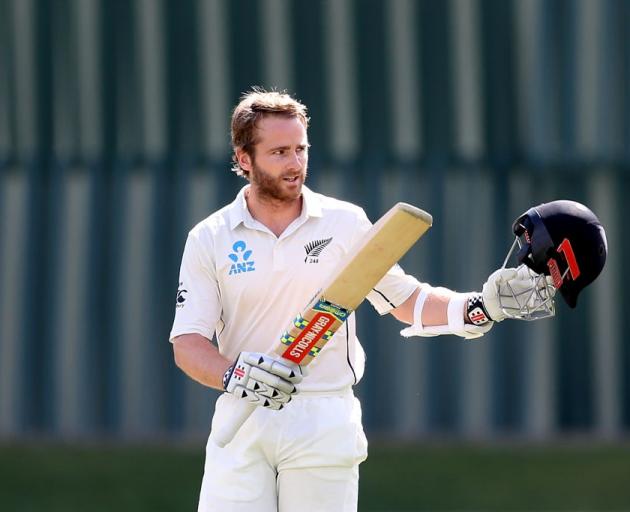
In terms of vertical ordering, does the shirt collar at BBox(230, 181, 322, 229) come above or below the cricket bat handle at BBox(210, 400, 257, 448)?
above

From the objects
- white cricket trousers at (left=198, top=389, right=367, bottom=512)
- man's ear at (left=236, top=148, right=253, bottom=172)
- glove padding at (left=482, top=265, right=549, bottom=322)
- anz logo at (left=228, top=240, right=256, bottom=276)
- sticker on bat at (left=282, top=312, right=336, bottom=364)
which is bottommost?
white cricket trousers at (left=198, top=389, right=367, bottom=512)

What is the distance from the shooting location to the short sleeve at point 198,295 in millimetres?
4227

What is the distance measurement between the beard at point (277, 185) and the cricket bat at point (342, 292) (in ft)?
1.01

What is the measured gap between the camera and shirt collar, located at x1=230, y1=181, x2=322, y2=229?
4.29 meters

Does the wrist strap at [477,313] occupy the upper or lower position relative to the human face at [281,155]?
lower

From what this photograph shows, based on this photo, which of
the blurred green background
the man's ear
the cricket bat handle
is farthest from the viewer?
the blurred green background

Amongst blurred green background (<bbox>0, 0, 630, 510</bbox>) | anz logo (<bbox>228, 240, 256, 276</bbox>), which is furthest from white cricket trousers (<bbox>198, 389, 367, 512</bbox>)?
blurred green background (<bbox>0, 0, 630, 510</bbox>)

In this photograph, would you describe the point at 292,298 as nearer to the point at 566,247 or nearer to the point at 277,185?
the point at 277,185

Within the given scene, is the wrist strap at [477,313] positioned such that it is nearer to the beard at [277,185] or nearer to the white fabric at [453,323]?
the white fabric at [453,323]

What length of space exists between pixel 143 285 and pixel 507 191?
2.48 meters

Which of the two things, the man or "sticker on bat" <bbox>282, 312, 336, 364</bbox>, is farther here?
the man

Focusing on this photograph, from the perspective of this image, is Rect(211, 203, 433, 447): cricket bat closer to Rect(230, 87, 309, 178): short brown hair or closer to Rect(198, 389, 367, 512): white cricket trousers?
Rect(198, 389, 367, 512): white cricket trousers

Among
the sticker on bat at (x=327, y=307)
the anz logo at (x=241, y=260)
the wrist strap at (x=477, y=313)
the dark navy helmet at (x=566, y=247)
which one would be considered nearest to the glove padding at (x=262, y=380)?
the sticker on bat at (x=327, y=307)

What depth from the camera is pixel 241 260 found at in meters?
A: 4.23
